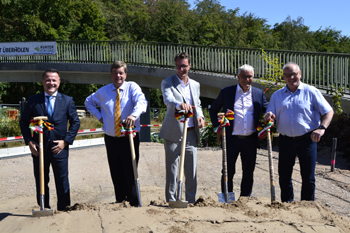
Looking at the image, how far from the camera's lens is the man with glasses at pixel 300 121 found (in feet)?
15.7

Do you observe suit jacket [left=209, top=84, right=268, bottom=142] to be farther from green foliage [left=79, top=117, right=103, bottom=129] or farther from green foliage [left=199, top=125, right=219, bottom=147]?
green foliage [left=79, top=117, right=103, bottom=129]

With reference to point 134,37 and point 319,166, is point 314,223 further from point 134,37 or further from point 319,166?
point 134,37

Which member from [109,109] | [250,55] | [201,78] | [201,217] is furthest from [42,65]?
[201,217]

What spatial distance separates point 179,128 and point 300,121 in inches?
62.8

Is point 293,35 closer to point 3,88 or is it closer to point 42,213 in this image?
point 3,88

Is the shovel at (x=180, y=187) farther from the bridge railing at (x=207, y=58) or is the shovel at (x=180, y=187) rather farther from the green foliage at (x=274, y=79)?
the bridge railing at (x=207, y=58)

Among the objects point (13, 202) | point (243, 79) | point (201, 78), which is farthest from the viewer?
point (201, 78)

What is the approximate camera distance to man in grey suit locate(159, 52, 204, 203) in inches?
198

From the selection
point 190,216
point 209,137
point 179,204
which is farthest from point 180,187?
point 209,137

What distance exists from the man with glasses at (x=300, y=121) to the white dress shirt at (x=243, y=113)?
27 cm

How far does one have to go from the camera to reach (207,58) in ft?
49.4

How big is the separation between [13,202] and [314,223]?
5.23 meters

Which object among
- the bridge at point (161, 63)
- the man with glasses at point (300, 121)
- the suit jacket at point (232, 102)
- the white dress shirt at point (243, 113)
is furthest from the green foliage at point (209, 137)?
the man with glasses at point (300, 121)

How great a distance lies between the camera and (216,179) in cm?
817
